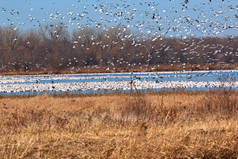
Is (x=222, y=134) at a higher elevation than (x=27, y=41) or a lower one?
lower

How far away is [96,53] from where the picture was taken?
38.2m

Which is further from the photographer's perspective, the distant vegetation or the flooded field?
the distant vegetation

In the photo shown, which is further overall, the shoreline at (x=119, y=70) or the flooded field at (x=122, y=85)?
the shoreline at (x=119, y=70)

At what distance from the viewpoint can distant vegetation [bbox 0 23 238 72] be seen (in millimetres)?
35219

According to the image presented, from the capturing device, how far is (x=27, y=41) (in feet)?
145

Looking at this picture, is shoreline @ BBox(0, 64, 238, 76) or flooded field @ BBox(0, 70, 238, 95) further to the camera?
shoreline @ BBox(0, 64, 238, 76)

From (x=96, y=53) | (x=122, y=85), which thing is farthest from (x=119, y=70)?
(x=122, y=85)

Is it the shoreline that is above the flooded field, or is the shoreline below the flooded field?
above

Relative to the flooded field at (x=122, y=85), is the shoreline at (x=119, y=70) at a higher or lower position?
higher

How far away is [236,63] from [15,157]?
3792 cm

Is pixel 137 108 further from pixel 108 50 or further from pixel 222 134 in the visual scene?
pixel 108 50

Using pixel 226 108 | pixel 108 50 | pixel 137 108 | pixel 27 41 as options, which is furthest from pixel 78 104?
pixel 27 41

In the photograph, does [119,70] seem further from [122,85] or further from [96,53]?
[122,85]

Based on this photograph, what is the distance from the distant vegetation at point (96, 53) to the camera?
3522 cm
